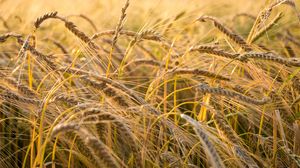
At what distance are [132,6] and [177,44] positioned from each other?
2959mm

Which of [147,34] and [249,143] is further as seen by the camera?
[249,143]

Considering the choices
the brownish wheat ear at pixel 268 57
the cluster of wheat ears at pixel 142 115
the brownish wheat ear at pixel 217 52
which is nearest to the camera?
the cluster of wheat ears at pixel 142 115

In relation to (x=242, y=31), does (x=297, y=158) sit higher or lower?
lower

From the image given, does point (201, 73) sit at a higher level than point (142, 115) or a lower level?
higher

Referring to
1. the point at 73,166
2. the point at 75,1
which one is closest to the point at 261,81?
the point at 73,166

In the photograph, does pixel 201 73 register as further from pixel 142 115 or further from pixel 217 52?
pixel 142 115

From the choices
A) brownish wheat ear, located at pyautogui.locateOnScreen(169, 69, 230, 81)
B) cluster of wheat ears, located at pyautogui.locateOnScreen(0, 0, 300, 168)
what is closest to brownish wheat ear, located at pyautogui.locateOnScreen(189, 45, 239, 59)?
cluster of wheat ears, located at pyautogui.locateOnScreen(0, 0, 300, 168)

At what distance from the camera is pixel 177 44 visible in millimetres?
3092

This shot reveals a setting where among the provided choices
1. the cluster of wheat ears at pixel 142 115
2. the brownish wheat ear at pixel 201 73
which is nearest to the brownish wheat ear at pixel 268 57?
the cluster of wheat ears at pixel 142 115

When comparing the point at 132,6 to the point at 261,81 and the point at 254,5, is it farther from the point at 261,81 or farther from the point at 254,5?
the point at 261,81

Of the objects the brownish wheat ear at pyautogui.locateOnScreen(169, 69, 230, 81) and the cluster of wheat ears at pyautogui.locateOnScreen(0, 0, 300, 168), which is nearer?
the cluster of wheat ears at pyautogui.locateOnScreen(0, 0, 300, 168)

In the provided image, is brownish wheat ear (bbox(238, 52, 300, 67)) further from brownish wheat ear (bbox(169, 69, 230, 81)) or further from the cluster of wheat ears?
brownish wheat ear (bbox(169, 69, 230, 81))

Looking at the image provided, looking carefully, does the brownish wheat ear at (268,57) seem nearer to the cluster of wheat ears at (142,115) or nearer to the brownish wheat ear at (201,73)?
the cluster of wheat ears at (142,115)

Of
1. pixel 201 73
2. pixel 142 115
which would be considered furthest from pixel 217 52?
pixel 142 115
